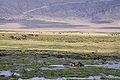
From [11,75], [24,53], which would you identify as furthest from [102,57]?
[11,75]

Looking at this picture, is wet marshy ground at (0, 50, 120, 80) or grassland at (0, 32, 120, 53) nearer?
wet marshy ground at (0, 50, 120, 80)

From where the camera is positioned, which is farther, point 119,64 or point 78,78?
point 119,64

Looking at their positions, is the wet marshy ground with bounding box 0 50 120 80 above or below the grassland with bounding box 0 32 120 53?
Answer: above

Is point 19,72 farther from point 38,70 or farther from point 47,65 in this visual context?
point 47,65

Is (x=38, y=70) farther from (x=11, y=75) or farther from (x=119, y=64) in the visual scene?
(x=119, y=64)

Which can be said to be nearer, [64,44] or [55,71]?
[55,71]

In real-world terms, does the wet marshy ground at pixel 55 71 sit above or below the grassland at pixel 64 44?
above

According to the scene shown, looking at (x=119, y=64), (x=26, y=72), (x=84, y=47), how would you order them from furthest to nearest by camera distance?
(x=84, y=47)
(x=119, y=64)
(x=26, y=72)

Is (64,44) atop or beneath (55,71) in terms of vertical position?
beneath

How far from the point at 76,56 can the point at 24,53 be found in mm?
8797

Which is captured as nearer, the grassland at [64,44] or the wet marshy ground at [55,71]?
the wet marshy ground at [55,71]

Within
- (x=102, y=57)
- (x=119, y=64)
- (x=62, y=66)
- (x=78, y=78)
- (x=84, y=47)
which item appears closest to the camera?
(x=78, y=78)

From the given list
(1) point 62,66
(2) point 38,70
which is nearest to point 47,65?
(1) point 62,66

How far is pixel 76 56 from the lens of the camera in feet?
201
